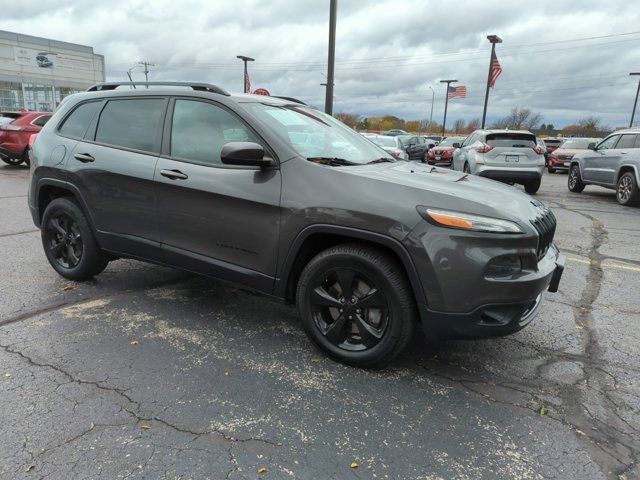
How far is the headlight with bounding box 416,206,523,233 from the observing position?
8.59ft

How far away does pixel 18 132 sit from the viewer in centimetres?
1355

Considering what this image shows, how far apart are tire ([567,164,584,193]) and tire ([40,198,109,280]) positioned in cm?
1267

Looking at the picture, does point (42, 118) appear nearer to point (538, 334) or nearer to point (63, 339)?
point (63, 339)

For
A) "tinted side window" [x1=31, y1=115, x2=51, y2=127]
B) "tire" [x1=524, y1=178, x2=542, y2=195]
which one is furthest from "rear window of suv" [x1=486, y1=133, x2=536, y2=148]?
"tinted side window" [x1=31, y1=115, x2=51, y2=127]

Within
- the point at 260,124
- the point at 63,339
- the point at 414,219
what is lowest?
the point at 63,339

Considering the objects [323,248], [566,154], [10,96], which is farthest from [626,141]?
[10,96]

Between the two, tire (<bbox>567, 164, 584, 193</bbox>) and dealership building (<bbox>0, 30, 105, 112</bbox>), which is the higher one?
dealership building (<bbox>0, 30, 105, 112</bbox>)

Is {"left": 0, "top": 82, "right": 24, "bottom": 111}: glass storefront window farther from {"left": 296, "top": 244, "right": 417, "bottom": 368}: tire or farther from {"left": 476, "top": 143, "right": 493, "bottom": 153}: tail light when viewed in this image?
{"left": 296, "top": 244, "right": 417, "bottom": 368}: tire

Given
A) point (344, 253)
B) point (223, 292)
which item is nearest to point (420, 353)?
point (344, 253)

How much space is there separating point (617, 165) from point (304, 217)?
10.9 m

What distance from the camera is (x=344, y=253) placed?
2904 millimetres

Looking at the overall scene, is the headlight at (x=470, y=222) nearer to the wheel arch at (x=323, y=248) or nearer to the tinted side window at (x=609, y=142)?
the wheel arch at (x=323, y=248)

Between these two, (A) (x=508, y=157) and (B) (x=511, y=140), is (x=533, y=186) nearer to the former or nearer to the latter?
(A) (x=508, y=157)

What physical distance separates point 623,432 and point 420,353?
4.06ft
